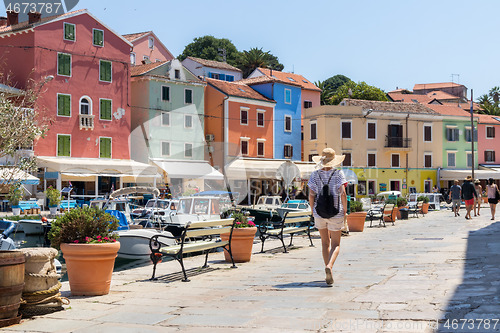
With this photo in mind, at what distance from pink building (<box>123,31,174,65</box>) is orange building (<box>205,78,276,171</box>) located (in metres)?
13.3

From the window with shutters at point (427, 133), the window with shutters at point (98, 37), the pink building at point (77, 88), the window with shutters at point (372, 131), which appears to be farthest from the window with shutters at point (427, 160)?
the window with shutters at point (98, 37)

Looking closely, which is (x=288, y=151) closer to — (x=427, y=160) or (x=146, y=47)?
(x=427, y=160)

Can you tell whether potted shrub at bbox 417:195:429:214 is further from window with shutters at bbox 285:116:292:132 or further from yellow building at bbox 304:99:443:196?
window with shutters at bbox 285:116:292:132

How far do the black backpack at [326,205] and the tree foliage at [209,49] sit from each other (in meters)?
74.7

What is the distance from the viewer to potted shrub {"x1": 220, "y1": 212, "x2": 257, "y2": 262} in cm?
1193

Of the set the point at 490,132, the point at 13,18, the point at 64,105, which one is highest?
the point at 13,18

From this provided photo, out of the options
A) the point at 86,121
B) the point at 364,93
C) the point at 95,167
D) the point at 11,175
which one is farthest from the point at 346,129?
the point at 11,175

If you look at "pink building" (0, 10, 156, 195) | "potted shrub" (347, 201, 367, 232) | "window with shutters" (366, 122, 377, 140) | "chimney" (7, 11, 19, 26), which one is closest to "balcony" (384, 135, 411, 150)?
"window with shutters" (366, 122, 377, 140)

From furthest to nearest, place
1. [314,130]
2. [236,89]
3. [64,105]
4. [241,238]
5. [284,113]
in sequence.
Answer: [314,130], [284,113], [236,89], [64,105], [241,238]

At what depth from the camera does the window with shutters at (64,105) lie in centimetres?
3953

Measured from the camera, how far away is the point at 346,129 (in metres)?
58.0

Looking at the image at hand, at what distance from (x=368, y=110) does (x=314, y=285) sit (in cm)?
5030

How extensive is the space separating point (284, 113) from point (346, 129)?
6102 millimetres

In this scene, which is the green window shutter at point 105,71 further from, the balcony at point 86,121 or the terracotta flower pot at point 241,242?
the terracotta flower pot at point 241,242
